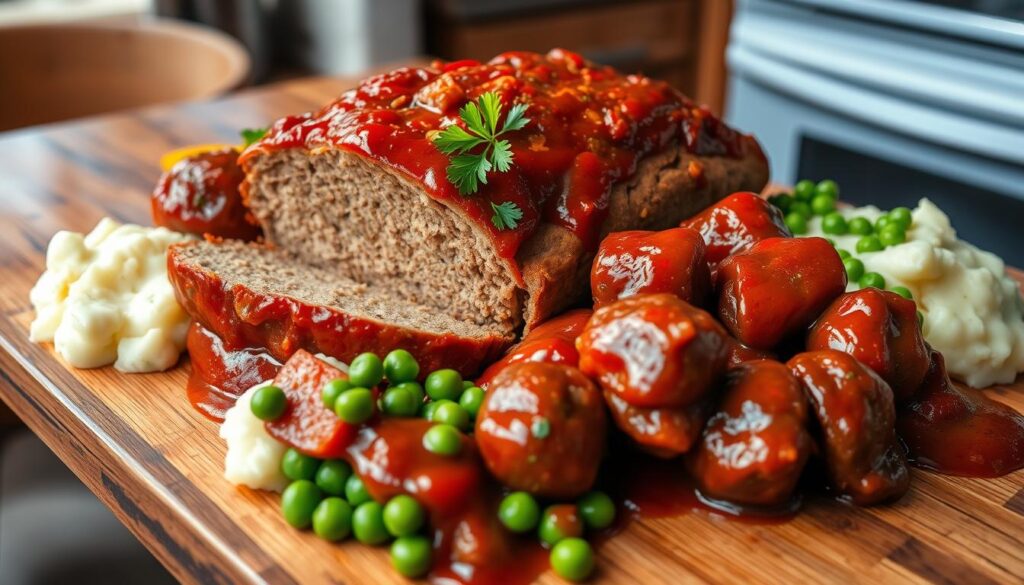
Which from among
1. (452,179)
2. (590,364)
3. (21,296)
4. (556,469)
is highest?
(452,179)

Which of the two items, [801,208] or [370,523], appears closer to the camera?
[370,523]


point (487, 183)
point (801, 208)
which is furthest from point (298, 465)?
point (801, 208)

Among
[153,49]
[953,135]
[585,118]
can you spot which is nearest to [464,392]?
[585,118]

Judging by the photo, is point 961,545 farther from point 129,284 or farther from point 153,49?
point 153,49

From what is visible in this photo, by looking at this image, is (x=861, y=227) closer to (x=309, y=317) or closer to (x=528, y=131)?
(x=528, y=131)

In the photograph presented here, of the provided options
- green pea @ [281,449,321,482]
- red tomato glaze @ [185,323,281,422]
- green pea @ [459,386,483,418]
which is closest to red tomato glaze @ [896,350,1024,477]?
green pea @ [459,386,483,418]

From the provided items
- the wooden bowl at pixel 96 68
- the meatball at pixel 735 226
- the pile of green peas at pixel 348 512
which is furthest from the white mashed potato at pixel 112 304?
the wooden bowl at pixel 96 68

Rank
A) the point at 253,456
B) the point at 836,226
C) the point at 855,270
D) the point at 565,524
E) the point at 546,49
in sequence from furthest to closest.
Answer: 1. the point at 546,49
2. the point at 836,226
3. the point at 855,270
4. the point at 253,456
5. the point at 565,524
